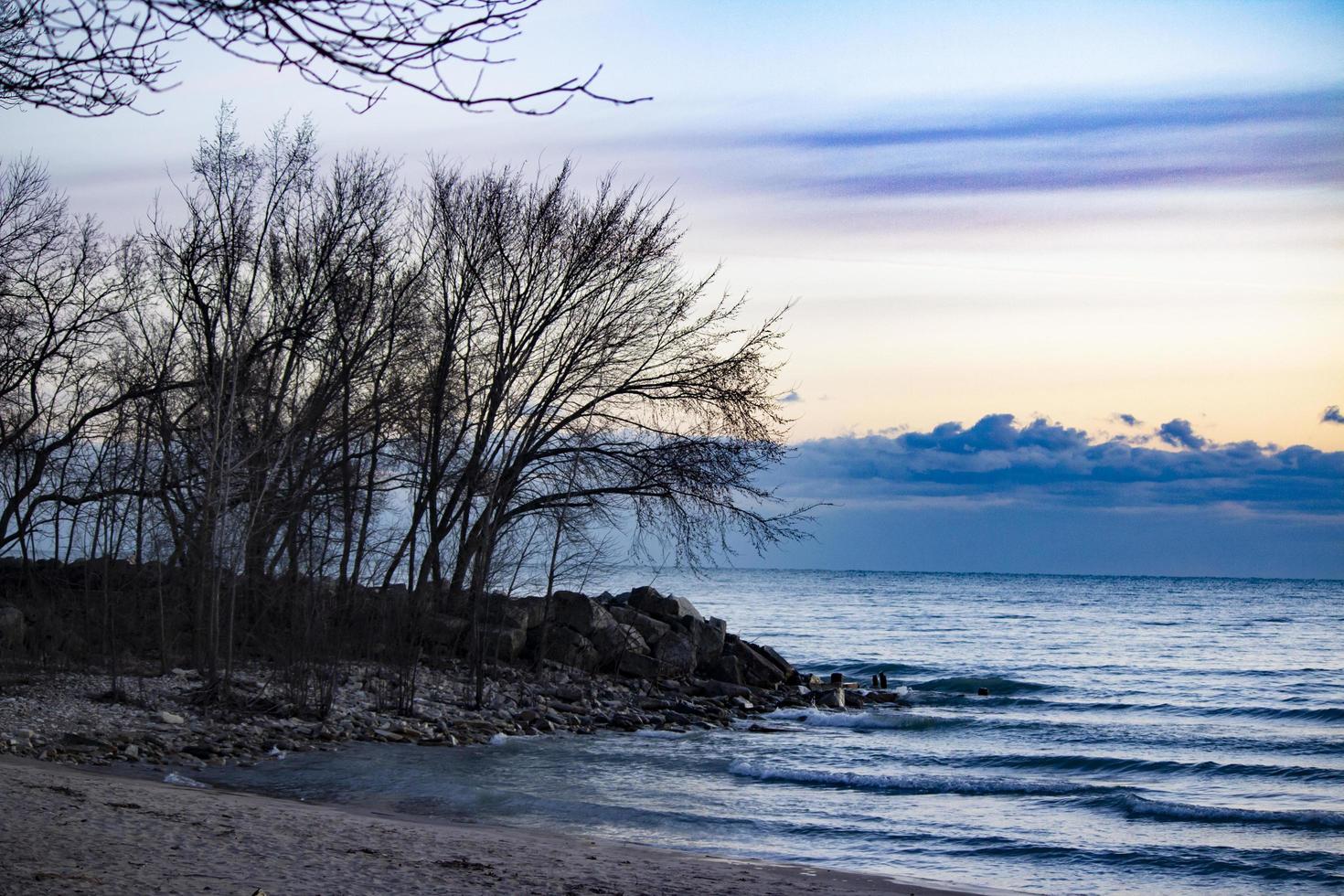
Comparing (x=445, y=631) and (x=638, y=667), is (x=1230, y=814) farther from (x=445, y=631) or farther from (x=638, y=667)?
(x=445, y=631)

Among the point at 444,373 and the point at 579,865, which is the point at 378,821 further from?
the point at 444,373

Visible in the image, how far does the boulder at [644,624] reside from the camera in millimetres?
25594

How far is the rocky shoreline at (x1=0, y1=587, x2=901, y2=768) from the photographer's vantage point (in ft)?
46.4

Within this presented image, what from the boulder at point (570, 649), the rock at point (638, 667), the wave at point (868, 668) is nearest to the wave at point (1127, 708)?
the wave at point (868, 668)

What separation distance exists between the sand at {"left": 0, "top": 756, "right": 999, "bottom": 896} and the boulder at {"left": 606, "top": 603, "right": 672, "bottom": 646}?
14.2 m

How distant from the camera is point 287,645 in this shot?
17.3m

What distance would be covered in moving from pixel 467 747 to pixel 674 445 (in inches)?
366

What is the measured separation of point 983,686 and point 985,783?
48.7 feet

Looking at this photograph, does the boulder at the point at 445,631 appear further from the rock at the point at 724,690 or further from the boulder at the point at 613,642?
the rock at the point at 724,690

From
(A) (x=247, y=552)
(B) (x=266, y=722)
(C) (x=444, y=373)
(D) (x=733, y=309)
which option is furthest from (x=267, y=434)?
(D) (x=733, y=309)

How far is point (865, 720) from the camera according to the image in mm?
23156

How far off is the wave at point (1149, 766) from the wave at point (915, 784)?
1.95 m

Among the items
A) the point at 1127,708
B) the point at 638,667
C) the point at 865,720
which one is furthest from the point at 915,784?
the point at 1127,708

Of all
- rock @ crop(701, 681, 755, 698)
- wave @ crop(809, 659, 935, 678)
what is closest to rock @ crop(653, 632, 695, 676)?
rock @ crop(701, 681, 755, 698)
